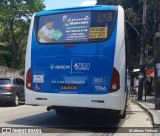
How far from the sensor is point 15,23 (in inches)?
1551

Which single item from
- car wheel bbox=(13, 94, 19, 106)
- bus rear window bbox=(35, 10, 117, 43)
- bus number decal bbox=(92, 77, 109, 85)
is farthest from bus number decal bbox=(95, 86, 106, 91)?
car wheel bbox=(13, 94, 19, 106)

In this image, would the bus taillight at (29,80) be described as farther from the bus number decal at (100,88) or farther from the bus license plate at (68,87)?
the bus number decal at (100,88)

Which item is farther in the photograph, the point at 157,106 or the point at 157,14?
the point at 157,14

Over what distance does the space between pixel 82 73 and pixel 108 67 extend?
762mm

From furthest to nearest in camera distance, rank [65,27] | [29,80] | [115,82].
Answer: [29,80], [65,27], [115,82]

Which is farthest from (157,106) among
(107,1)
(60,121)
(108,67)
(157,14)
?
(107,1)

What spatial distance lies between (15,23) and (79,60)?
3022 cm

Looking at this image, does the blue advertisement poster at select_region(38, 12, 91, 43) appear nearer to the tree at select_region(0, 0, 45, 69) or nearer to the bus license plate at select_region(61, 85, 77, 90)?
the bus license plate at select_region(61, 85, 77, 90)

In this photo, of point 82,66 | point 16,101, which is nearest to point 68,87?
point 82,66

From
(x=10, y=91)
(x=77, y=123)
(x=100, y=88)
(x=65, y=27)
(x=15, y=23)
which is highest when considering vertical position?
(x=15, y=23)

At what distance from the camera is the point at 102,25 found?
10438 millimetres

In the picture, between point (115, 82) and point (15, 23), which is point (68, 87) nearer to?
point (115, 82)

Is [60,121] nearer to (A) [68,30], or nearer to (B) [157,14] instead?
(A) [68,30]

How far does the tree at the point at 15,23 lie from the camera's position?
38.2 metres
